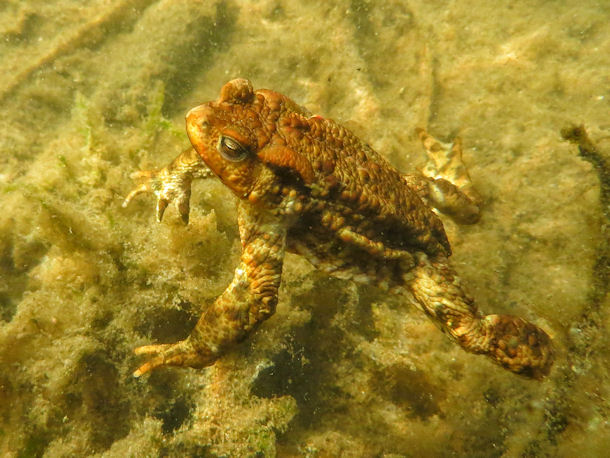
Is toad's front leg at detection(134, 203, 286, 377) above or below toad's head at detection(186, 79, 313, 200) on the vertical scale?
below

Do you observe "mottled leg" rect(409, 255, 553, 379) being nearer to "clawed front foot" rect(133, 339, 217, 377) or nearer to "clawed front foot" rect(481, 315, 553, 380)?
"clawed front foot" rect(481, 315, 553, 380)

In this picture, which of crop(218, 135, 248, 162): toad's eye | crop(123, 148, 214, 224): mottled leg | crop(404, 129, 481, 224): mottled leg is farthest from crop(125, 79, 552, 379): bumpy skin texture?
crop(123, 148, 214, 224): mottled leg

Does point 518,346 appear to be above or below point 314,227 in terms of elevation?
below

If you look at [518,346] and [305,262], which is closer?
[518,346]

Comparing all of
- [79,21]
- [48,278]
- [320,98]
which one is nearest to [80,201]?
[48,278]

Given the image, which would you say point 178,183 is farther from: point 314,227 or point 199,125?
point 314,227

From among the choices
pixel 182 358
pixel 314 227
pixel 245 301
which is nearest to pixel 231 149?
pixel 314 227

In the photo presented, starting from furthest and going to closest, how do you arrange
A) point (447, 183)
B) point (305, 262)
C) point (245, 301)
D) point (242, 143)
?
point (447, 183) → point (305, 262) → point (245, 301) → point (242, 143)
